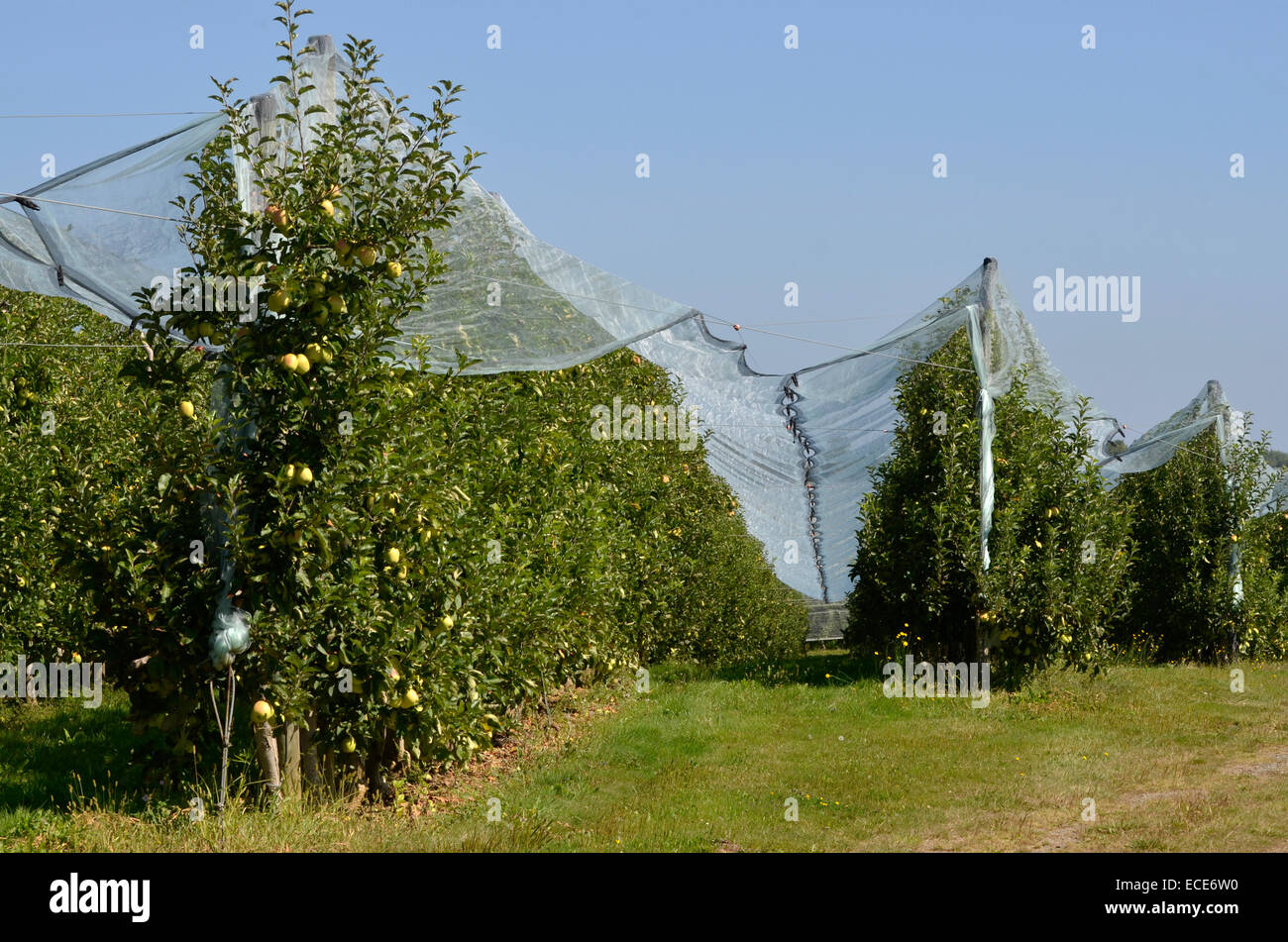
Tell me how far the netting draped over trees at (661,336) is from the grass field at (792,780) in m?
2.47

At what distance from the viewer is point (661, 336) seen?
1191 centimetres

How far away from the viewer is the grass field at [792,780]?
599cm

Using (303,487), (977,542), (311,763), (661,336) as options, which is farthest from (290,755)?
(977,542)

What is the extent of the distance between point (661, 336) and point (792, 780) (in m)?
5.47

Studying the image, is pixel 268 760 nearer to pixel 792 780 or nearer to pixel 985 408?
pixel 792 780

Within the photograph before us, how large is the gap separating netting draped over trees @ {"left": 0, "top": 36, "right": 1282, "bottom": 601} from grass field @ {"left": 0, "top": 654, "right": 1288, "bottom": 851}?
2467mm

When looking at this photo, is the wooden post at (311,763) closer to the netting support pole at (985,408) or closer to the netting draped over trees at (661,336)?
the netting draped over trees at (661,336)

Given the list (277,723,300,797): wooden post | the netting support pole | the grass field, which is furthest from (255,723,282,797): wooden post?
the netting support pole

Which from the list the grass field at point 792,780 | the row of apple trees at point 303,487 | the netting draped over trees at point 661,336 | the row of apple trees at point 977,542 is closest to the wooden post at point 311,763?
the row of apple trees at point 303,487

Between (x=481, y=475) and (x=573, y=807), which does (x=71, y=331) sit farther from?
(x=573, y=807)

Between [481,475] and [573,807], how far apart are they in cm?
221

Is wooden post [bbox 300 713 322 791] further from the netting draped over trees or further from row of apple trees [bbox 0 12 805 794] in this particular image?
the netting draped over trees

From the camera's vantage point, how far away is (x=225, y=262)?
5.55 m
